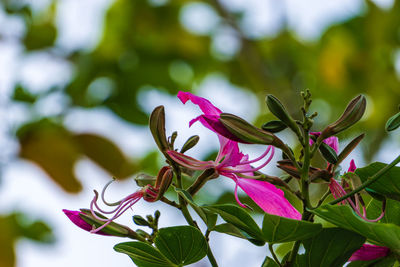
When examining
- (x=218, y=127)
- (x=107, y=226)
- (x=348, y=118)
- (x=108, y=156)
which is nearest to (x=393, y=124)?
(x=348, y=118)

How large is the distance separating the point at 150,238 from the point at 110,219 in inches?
1.6

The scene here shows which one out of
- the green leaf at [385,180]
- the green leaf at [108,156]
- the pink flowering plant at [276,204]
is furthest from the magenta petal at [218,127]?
the green leaf at [108,156]

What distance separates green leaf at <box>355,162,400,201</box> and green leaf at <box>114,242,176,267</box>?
174 millimetres

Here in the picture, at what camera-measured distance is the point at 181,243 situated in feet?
1.54

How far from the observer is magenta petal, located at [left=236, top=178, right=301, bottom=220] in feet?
1.65

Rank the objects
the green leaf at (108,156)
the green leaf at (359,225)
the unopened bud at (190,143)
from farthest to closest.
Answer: the green leaf at (108,156), the unopened bud at (190,143), the green leaf at (359,225)

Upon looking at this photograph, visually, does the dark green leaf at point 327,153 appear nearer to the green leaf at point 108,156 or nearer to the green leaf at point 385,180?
the green leaf at point 385,180

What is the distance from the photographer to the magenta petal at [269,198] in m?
0.50

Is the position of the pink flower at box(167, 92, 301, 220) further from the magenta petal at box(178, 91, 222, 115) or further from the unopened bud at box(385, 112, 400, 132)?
the unopened bud at box(385, 112, 400, 132)

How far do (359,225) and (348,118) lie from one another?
99 mm

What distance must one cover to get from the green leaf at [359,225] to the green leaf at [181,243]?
0.33 ft

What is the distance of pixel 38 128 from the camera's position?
1.85 m

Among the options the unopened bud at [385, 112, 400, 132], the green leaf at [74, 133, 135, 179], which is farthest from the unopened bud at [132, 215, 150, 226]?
the green leaf at [74, 133, 135, 179]

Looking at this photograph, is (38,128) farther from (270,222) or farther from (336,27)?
(270,222)
